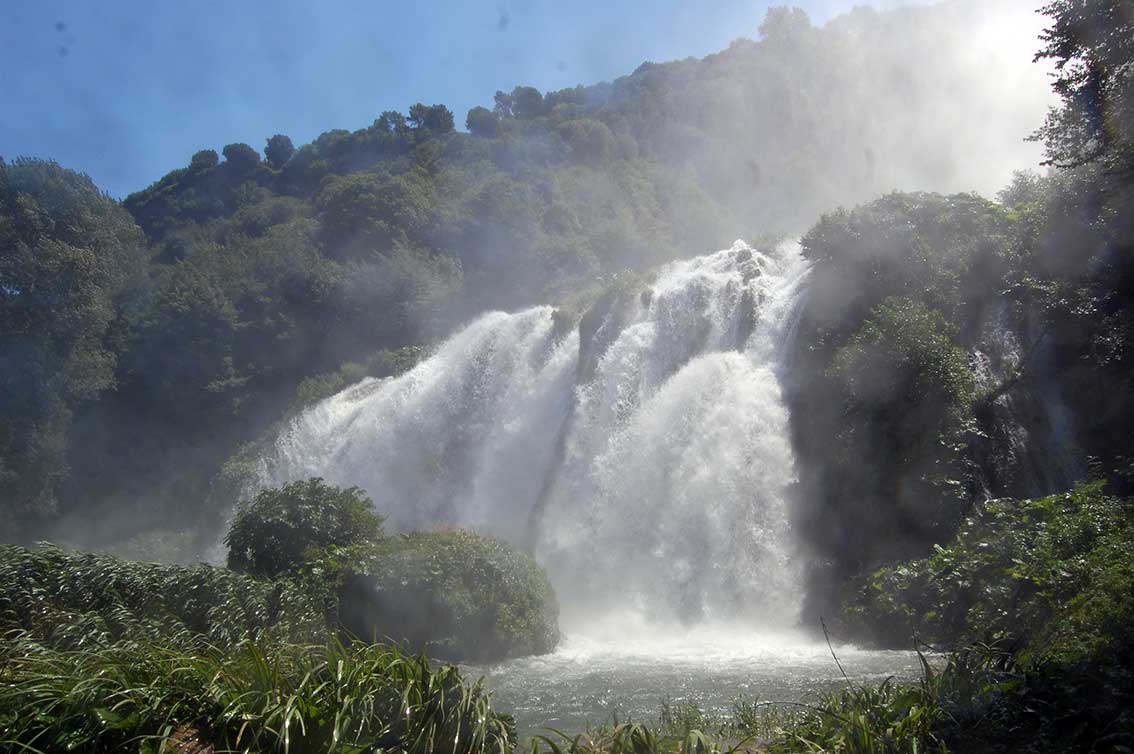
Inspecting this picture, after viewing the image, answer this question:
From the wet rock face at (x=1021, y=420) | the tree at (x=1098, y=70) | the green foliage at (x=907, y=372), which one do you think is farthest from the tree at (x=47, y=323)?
the tree at (x=1098, y=70)

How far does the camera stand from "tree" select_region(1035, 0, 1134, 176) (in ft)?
39.7

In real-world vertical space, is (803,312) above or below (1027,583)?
above

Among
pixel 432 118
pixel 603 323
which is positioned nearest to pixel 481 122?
pixel 432 118

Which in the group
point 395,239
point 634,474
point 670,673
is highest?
point 395,239

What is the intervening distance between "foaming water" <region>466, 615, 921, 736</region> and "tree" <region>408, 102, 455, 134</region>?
207ft

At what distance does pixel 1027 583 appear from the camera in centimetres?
1066

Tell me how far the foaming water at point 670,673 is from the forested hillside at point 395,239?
21.3m

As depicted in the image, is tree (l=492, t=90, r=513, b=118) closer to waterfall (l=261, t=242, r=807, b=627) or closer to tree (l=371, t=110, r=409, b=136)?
tree (l=371, t=110, r=409, b=136)

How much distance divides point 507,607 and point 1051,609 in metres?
8.24

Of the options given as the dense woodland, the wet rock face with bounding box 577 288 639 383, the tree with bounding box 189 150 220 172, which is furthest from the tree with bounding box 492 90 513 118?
the wet rock face with bounding box 577 288 639 383

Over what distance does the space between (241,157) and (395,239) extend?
124 feet

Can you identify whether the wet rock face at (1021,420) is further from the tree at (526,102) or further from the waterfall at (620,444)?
the tree at (526,102)

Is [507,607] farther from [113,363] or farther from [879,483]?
[113,363]

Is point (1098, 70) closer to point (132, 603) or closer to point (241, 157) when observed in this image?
point (132, 603)
